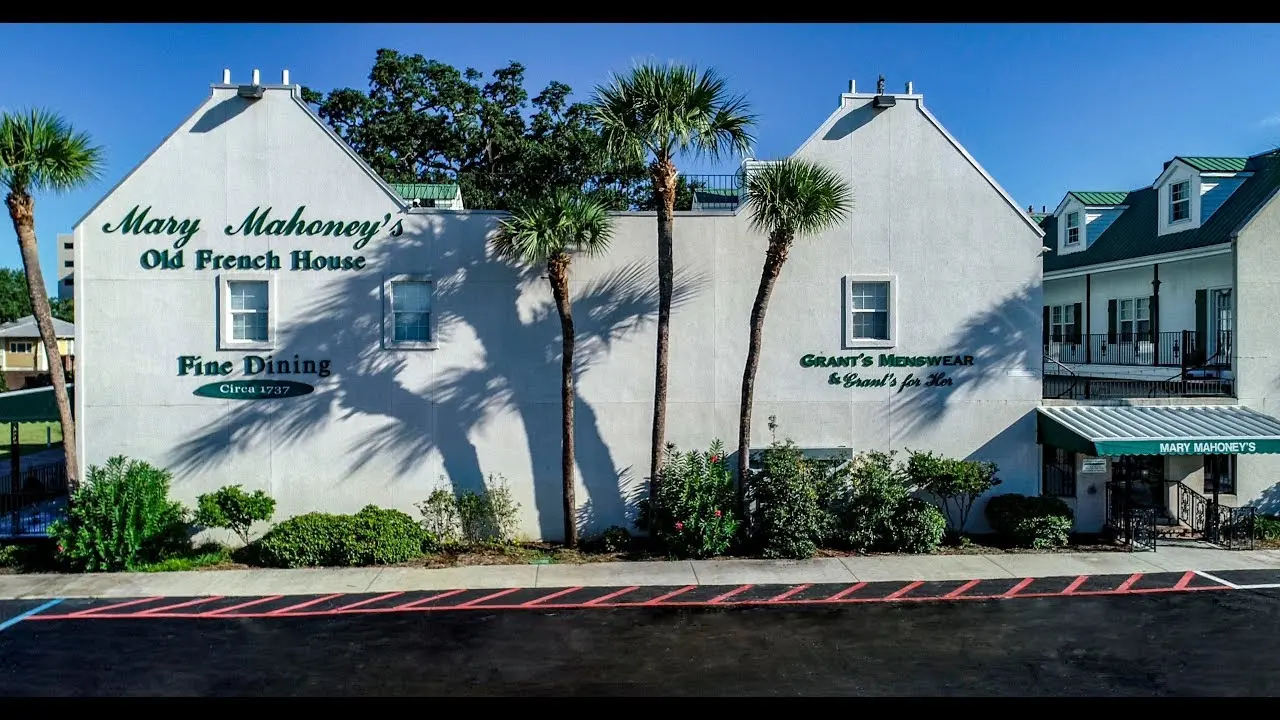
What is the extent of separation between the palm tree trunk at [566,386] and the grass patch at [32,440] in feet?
77.5

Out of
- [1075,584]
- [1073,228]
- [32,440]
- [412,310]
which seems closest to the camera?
[1075,584]

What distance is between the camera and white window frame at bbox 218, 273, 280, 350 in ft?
65.8

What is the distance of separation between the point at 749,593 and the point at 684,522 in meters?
2.76

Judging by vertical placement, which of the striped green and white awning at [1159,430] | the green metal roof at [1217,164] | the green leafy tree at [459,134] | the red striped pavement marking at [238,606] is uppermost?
the green leafy tree at [459,134]

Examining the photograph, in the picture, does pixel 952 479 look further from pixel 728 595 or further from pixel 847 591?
pixel 728 595

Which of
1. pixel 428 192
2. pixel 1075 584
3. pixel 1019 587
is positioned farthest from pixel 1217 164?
pixel 428 192

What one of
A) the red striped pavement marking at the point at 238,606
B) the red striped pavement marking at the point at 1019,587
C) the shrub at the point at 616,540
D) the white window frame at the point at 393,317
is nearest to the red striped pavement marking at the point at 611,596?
the shrub at the point at 616,540

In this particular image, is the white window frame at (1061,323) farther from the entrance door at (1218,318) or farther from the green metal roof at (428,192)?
the green metal roof at (428,192)

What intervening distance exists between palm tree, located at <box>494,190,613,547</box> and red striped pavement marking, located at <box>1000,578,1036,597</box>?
8.96 meters

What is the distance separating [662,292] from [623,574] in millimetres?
5876

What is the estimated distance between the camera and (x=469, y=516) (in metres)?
20.1

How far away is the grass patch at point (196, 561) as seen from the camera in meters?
18.5

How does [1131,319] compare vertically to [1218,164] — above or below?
below

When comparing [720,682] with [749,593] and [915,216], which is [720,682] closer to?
[749,593]
